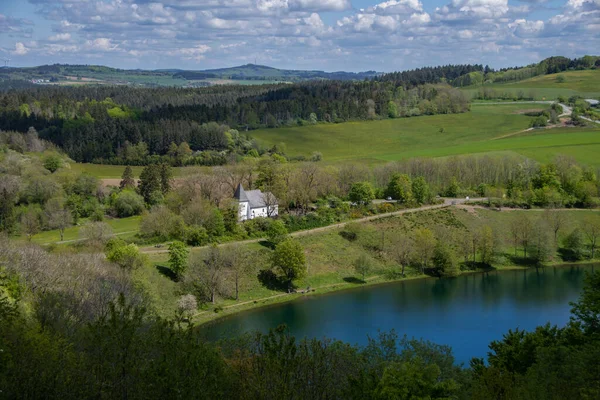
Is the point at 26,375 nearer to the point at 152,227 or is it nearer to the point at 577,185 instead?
the point at 152,227

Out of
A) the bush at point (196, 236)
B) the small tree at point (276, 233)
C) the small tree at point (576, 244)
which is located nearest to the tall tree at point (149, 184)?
the bush at point (196, 236)

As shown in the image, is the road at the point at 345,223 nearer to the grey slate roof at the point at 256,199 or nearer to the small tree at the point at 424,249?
the grey slate roof at the point at 256,199

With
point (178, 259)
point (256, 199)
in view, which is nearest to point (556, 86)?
point (256, 199)

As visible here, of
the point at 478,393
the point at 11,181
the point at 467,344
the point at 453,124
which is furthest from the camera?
the point at 453,124

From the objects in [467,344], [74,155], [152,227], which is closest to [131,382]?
[467,344]

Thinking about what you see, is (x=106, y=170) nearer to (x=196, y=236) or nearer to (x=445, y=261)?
(x=196, y=236)

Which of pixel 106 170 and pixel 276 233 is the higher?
pixel 106 170
